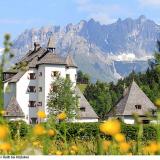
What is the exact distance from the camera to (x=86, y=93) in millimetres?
129375

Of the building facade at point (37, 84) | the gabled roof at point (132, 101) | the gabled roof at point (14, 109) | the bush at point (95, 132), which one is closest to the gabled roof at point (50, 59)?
the building facade at point (37, 84)

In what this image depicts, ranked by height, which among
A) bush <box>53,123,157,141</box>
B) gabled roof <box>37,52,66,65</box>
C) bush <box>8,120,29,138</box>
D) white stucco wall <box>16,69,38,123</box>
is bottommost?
bush <box>53,123,157,141</box>

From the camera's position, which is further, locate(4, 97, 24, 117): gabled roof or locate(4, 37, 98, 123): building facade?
locate(4, 37, 98, 123): building facade

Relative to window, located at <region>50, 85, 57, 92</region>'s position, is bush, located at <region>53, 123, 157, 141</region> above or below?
below

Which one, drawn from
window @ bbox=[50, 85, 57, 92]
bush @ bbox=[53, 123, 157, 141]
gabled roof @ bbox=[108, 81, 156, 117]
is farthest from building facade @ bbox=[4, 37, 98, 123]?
bush @ bbox=[53, 123, 157, 141]

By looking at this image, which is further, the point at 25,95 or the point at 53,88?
the point at 25,95

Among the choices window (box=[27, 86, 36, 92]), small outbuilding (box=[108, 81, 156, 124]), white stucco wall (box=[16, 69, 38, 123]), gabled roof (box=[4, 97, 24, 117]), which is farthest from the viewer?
window (box=[27, 86, 36, 92])

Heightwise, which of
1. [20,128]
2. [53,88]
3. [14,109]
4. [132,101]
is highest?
[53,88]

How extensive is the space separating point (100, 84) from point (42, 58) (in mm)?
53063

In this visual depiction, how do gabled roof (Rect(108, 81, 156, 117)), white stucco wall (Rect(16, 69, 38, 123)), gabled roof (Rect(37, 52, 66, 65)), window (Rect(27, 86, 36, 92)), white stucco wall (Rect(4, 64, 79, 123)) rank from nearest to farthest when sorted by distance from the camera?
gabled roof (Rect(108, 81, 156, 117)) < white stucco wall (Rect(4, 64, 79, 123)) < white stucco wall (Rect(16, 69, 38, 123)) < window (Rect(27, 86, 36, 92)) < gabled roof (Rect(37, 52, 66, 65))

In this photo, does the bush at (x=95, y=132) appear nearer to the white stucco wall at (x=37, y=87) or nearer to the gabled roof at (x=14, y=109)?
the gabled roof at (x=14, y=109)

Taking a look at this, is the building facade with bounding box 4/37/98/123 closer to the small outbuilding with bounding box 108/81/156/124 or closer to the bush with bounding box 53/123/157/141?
the small outbuilding with bounding box 108/81/156/124

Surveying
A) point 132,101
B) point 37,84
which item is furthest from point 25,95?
point 132,101

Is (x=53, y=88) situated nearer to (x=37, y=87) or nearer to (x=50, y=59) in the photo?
(x=37, y=87)
